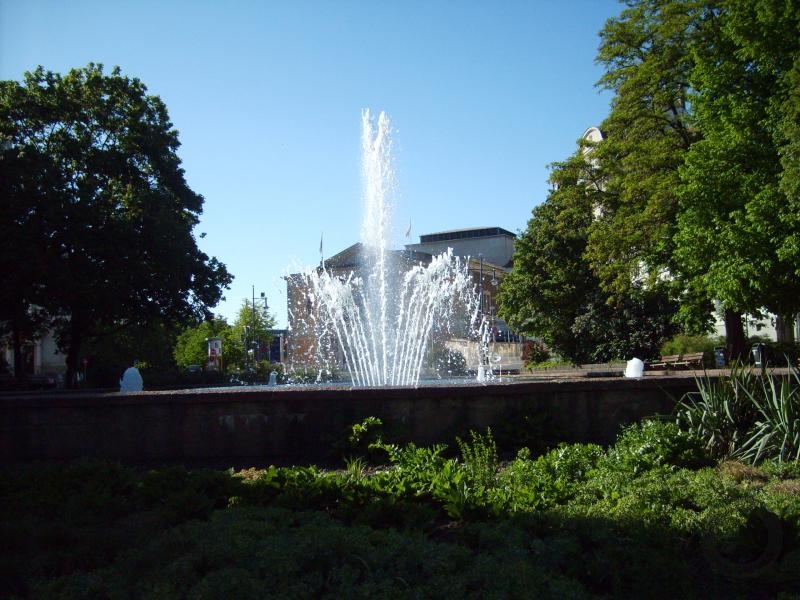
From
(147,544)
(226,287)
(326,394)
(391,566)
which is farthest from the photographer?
(226,287)

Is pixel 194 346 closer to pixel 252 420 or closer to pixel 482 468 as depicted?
pixel 252 420

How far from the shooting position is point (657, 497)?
547 centimetres

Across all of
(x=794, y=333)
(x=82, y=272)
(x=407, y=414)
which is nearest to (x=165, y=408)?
(x=407, y=414)

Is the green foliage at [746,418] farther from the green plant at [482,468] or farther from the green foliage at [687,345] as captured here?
the green foliage at [687,345]

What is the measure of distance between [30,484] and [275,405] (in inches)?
101

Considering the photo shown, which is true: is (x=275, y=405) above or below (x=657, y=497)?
above

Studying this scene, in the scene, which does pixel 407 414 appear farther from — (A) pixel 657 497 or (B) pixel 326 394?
(A) pixel 657 497

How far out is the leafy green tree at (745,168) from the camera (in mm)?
18000

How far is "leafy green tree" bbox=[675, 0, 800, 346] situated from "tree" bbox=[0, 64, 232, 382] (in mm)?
17058

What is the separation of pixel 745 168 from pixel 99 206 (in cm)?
1967

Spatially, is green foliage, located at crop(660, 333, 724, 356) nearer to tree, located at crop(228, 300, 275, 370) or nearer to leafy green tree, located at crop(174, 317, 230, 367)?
tree, located at crop(228, 300, 275, 370)

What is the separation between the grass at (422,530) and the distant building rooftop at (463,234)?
310ft

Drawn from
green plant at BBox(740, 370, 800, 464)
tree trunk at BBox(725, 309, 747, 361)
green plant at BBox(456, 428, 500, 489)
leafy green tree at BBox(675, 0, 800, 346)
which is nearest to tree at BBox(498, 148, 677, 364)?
tree trunk at BBox(725, 309, 747, 361)

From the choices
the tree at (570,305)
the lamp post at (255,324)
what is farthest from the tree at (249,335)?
the tree at (570,305)
